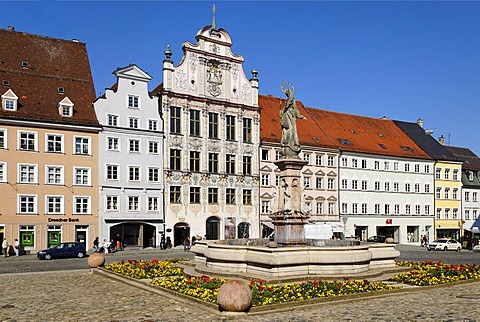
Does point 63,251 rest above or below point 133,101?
below

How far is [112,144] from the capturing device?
43.9m

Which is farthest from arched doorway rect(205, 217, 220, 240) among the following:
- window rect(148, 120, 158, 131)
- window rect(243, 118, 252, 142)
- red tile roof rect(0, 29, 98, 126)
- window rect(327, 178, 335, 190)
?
red tile roof rect(0, 29, 98, 126)

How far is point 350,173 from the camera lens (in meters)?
57.5

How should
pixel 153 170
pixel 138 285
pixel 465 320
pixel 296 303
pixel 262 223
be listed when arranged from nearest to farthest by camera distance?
pixel 465 320 < pixel 296 303 < pixel 138 285 < pixel 153 170 < pixel 262 223

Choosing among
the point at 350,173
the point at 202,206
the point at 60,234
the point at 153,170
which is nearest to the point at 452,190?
the point at 350,173

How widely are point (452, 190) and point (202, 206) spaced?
32.9m

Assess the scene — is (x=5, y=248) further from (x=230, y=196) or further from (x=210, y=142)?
(x=230, y=196)

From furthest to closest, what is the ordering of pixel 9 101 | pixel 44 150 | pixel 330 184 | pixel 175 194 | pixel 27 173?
pixel 330 184, pixel 175 194, pixel 44 150, pixel 27 173, pixel 9 101

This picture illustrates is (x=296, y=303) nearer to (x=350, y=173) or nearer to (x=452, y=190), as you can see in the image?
(x=350, y=173)

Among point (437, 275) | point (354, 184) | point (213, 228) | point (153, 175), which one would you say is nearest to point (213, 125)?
point (153, 175)

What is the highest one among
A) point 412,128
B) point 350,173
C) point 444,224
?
point 412,128

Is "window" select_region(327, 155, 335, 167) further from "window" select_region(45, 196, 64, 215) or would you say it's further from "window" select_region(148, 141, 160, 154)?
"window" select_region(45, 196, 64, 215)

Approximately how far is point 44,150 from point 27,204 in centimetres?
404

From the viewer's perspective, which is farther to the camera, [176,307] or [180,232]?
[180,232]
